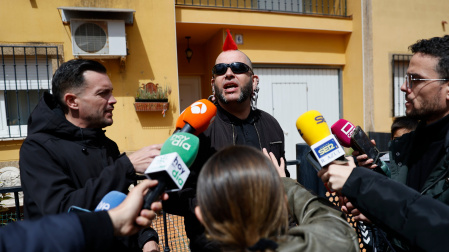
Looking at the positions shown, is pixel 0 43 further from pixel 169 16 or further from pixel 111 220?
pixel 111 220

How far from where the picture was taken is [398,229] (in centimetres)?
116

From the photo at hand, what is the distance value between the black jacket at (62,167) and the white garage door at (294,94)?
18.6ft

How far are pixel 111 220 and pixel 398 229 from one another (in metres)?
1.12

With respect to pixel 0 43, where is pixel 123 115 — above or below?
below

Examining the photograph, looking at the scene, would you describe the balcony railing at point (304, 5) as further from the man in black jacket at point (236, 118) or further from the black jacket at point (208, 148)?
the black jacket at point (208, 148)

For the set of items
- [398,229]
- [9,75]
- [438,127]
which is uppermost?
[9,75]

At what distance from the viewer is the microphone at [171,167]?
1215 millimetres

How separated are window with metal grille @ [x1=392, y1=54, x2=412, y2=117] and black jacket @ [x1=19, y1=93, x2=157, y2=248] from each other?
7.68 meters

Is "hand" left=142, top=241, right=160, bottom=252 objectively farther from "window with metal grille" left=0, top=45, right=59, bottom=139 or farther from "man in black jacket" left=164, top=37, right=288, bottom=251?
"window with metal grille" left=0, top=45, right=59, bottom=139

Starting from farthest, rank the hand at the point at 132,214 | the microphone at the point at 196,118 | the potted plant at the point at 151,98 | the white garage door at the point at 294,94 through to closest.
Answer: the white garage door at the point at 294,94
the potted plant at the point at 151,98
the microphone at the point at 196,118
the hand at the point at 132,214

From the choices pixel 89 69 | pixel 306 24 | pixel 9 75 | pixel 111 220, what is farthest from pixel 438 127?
pixel 9 75

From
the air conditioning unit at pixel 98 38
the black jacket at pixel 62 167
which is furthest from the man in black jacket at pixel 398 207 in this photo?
the air conditioning unit at pixel 98 38

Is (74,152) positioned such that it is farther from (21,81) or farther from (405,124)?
(21,81)

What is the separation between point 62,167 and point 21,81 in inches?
193
